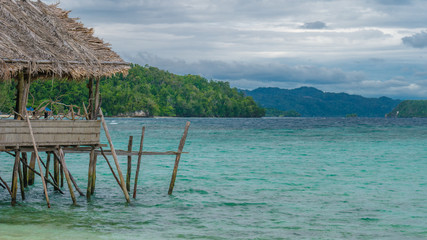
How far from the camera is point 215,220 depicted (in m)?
13.1

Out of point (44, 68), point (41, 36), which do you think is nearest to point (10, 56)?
point (44, 68)

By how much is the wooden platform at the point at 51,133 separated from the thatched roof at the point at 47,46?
3.77 ft

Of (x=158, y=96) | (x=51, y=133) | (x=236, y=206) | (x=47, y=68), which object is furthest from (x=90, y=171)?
(x=158, y=96)

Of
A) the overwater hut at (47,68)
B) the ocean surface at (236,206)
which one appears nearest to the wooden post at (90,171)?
the overwater hut at (47,68)

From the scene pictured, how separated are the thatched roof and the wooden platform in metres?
1.15

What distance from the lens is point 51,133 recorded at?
1298 centimetres

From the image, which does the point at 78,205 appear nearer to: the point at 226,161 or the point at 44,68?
the point at 44,68

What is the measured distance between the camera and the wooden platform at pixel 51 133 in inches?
489

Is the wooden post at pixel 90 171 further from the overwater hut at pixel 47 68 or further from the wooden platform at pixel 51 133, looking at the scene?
the wooden platform at pixel 51 133

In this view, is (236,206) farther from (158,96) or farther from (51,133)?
(158,96)

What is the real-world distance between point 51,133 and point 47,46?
7.59 feet

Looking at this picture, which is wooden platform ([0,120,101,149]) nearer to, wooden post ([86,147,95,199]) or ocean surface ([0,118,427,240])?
wooden post ([86,147,95,199])

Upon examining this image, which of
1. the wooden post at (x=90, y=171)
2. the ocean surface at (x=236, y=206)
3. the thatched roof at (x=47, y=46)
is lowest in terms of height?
the ocean surface at (x=236, y=206)

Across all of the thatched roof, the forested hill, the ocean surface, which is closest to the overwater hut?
the thatched roof
